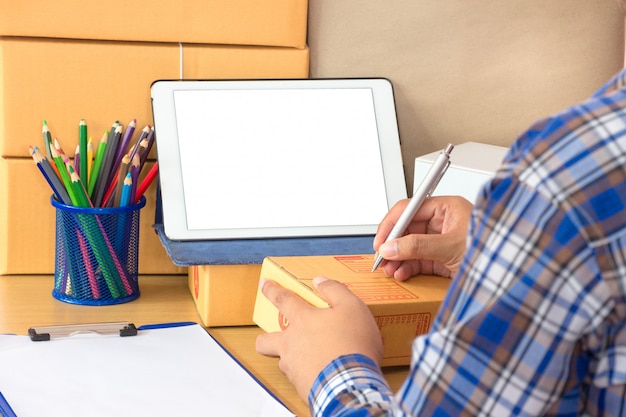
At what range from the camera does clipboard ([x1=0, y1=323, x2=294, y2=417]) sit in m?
0.71

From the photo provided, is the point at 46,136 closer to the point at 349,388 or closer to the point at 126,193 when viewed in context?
the point at 126,193

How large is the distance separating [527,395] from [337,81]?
782 mm

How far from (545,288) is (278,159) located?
2.35 ft

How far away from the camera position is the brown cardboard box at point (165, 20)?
1052mm

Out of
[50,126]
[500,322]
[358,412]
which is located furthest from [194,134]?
[500,322]

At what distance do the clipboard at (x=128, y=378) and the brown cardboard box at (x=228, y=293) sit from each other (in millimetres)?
58

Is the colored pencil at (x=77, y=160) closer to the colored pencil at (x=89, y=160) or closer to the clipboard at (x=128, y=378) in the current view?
the colored pencil at (x=89, y=160)

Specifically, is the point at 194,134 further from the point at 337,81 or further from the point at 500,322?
the point at 500,322

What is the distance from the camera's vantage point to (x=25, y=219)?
3.59 feet

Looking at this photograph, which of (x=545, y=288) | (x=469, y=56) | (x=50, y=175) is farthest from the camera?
(x=469, y=56)

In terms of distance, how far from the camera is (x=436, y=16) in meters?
1.18

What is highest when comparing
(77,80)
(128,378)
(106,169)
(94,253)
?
(77,80)

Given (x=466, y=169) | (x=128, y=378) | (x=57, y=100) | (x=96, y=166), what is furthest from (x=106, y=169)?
(x=466, y=169)

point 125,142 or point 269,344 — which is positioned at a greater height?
point 125,142
